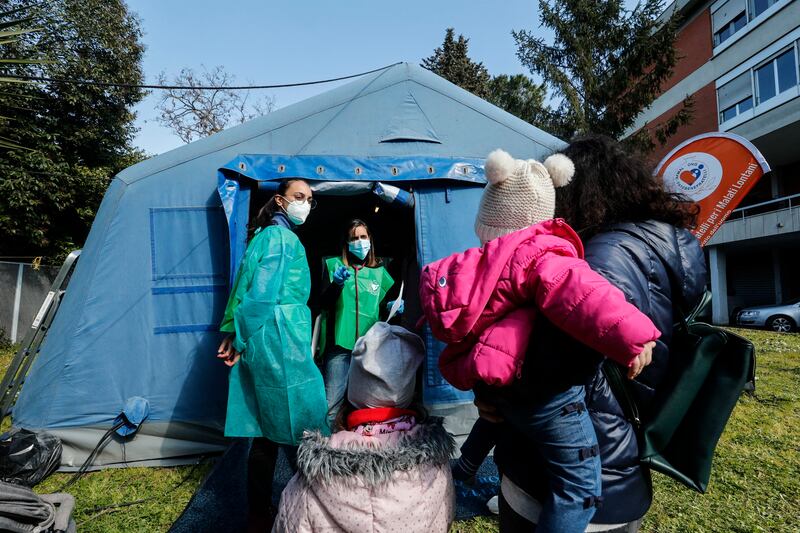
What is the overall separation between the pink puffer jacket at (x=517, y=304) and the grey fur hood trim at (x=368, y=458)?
0.36 metres

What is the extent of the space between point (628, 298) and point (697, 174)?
2723 mm

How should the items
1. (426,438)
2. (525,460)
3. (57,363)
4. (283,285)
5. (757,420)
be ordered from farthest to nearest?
(757,420) → (57,363) → (283,285) → (426,438) → (525,460)

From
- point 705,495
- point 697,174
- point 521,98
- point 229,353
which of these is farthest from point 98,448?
point 521,98

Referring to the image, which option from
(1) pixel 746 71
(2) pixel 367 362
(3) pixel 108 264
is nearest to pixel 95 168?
(3) pixel 108 264

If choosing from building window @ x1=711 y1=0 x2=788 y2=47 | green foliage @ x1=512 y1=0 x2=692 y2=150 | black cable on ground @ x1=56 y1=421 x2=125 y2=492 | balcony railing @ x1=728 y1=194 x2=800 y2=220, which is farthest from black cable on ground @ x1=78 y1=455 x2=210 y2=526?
building window @ x1=711 y1=0 x2=788 y2=47

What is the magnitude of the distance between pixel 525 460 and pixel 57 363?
3.38m

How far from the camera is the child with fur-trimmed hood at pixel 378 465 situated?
1.37 m

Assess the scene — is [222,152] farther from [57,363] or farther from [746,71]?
[746,71]

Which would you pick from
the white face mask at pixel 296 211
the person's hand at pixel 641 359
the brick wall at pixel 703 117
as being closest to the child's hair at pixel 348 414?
the person's hand at pixel 641 359

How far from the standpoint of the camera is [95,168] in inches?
402

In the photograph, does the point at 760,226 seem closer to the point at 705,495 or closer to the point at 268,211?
the point at 705,495

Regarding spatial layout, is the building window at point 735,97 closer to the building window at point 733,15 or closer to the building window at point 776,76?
the building window at point 776,76

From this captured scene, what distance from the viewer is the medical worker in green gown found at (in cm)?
221

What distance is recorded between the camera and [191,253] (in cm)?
327
